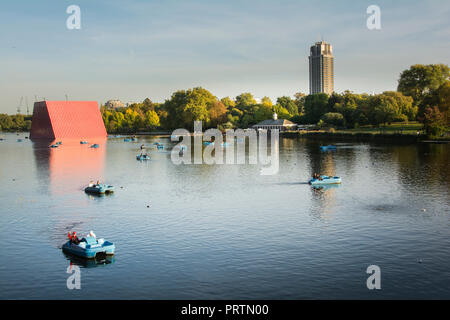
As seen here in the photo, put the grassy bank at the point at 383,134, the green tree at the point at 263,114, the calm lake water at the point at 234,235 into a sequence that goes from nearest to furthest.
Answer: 1. the calm lake water at the point at 234,235
2. the grassy bank at the point at 383,134
3. the green tree at the point at 263,114

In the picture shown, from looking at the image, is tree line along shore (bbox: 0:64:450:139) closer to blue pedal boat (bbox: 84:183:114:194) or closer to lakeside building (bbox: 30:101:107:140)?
lakeside building (bbox: 30:101:107:140)

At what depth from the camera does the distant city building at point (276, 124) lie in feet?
586

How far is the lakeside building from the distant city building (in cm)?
6546

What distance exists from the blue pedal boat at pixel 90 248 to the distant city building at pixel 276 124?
154788mm

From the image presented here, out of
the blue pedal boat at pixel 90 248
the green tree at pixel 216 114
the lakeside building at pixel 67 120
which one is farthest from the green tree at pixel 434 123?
the lakeside building at pixel 67 120

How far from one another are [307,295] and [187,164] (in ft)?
179

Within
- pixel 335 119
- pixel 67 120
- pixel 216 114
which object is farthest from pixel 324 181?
pixel 67 120

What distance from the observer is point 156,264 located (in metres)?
25.0

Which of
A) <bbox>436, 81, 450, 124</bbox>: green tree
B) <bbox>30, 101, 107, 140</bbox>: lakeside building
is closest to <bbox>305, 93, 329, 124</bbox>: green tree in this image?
<bbox>436, 81, 450, 124</bbox>: green tree

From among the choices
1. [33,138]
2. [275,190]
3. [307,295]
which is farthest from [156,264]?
[33,138]

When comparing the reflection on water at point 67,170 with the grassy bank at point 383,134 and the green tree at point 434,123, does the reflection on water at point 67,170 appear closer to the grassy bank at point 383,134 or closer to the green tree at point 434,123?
the green tree at point 434,123

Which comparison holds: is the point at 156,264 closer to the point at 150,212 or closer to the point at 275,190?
the point at 150,212

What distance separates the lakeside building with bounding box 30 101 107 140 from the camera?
172 m
